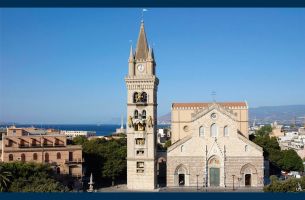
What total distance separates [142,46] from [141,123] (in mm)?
A: 5873

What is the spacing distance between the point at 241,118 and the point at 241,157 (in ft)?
29.1

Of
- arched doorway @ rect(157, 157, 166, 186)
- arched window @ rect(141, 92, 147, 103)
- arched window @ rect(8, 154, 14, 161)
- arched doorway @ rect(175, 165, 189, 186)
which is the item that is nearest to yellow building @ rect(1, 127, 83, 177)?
arched window @ rect(8, 154, 14, 161)

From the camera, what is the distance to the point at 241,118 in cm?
4419

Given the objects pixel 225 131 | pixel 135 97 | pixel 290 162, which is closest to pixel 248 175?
pixel 225 131

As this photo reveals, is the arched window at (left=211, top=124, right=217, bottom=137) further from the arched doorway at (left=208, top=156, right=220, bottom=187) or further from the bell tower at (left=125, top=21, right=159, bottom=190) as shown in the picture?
the bell tower at (left=125, top=21, right=159, bottom=190)

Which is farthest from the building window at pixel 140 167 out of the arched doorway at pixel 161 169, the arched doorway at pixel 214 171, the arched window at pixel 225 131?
the arched window at pixel 225 131

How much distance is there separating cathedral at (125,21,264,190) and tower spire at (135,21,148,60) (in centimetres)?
34

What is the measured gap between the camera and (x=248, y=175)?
3591 centimetres

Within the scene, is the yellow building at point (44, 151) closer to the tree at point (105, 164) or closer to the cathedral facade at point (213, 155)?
the tree at point (105, 164)

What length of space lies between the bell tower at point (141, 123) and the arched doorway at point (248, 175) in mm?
6402

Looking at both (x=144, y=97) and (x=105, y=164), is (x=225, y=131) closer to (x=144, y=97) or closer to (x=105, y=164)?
(x=144, y=97)

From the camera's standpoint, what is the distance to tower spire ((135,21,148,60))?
3681 centimetres

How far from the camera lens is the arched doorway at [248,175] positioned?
35.5 m

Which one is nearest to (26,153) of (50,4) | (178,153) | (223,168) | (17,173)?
(17,173)
